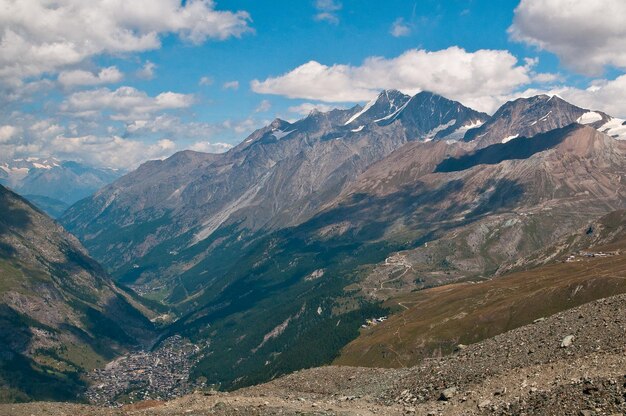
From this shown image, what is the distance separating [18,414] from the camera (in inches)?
2712

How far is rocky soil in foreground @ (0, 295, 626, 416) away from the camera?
5106 centimetres

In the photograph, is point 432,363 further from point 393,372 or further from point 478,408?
point 478,408

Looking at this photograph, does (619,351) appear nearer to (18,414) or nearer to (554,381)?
(554,381)

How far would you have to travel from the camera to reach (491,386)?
60.5 meters

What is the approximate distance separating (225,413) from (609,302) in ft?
187

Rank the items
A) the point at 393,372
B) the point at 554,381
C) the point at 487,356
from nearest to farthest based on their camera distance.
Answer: the point at 554,381 < the point at 487,356 < the point at 393,372

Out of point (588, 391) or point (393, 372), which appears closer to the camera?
point (588, 391)

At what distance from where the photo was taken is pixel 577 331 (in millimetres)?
72000

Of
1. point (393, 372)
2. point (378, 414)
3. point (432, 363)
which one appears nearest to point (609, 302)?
point (432, 363)

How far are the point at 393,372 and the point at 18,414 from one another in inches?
2017

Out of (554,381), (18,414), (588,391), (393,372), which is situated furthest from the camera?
(393,372)

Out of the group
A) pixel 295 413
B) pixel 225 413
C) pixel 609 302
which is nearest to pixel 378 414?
pixel 295 413

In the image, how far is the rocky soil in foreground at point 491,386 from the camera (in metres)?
51.1

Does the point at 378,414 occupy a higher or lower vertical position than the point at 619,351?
lower
